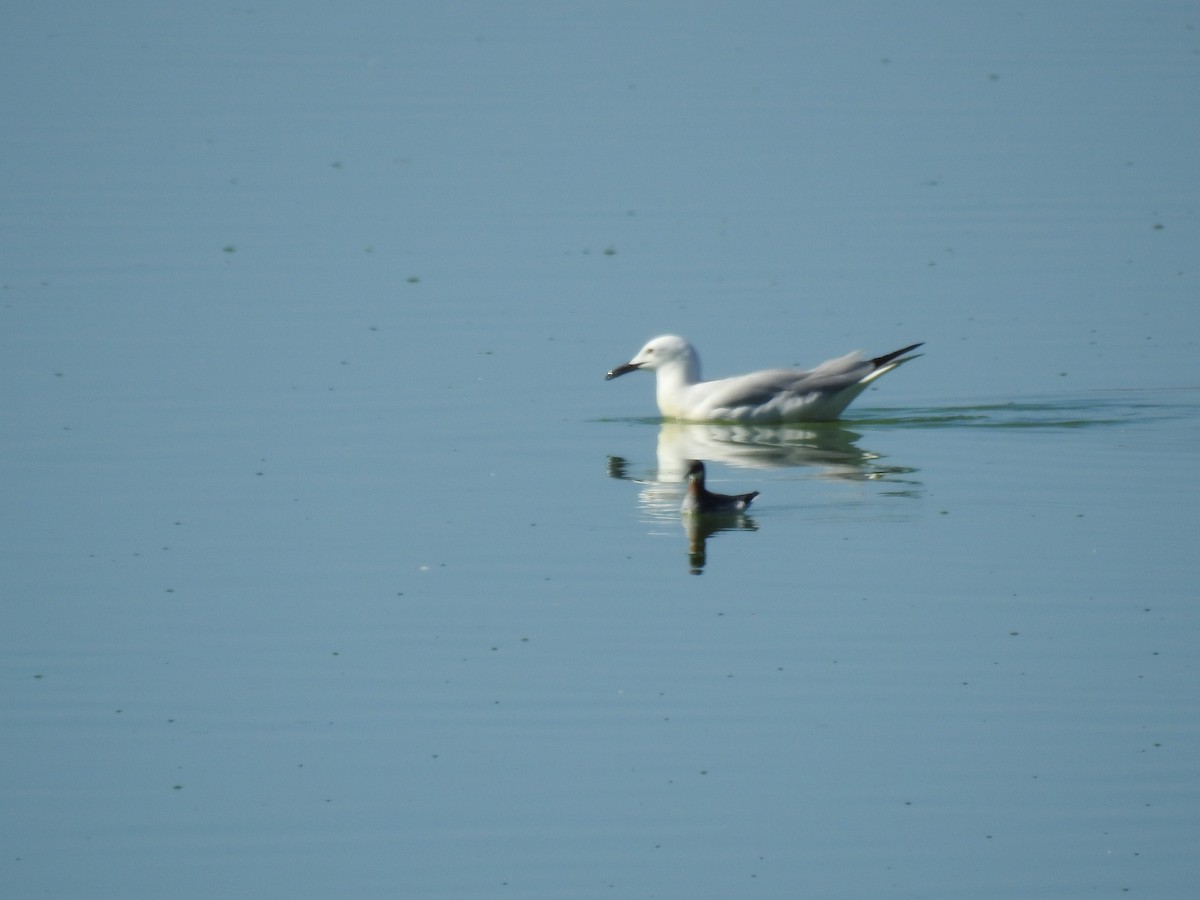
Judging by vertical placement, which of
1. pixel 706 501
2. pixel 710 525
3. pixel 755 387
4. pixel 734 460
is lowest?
pixel 710 525

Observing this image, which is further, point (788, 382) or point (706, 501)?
point (788, 382)

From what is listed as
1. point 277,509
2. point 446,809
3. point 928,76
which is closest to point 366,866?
point 446,809

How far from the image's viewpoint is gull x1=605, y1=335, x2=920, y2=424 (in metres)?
17.1

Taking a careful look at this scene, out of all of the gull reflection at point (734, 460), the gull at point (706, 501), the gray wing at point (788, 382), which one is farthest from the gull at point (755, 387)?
the gull at point (706, 501)

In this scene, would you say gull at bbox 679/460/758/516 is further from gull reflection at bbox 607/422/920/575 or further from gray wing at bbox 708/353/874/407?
gray wing at bbox 708/353/874/407

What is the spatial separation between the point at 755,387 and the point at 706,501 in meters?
3.88

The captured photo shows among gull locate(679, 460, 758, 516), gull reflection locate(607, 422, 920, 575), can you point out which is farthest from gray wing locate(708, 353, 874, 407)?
gull locate(679, 460, 758, 516)

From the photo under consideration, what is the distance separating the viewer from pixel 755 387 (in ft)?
56.6

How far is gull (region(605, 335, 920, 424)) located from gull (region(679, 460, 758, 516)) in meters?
3.50

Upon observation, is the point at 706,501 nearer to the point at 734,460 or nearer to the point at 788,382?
the point at 734,460

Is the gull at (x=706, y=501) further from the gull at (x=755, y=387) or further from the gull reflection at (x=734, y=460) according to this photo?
the gull at (x=755, y=387)

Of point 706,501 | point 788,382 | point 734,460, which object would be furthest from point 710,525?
point 788,382

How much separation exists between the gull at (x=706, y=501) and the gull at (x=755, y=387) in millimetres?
3505

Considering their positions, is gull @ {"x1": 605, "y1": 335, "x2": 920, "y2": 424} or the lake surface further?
gull @ {"x1": 605, "y1": 335, "x2": 920, "y2": 424}
